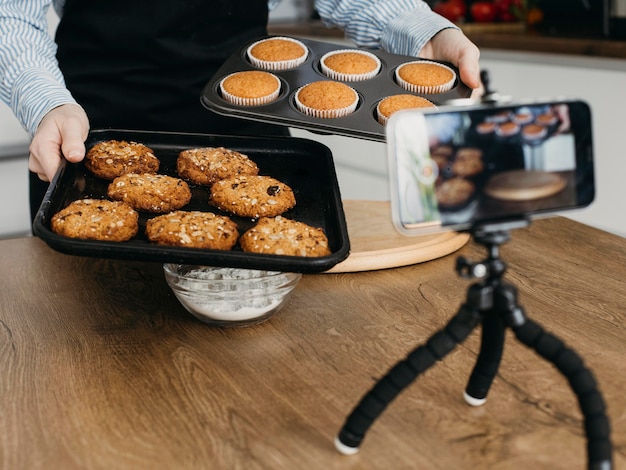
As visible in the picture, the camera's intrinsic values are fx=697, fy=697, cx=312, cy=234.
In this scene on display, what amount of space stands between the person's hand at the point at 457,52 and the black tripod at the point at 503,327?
808mm

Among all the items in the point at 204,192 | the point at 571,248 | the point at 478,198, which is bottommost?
the point at 571,248

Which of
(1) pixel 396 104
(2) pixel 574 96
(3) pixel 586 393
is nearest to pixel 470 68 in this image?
(1) pixel 396 104

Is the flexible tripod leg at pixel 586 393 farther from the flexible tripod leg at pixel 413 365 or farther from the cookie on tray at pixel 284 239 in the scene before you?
the cookie on tray at pixel 284 239

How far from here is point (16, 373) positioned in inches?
34.9

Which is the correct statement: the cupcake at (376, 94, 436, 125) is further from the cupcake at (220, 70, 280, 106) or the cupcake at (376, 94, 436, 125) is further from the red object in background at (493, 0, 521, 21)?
the red object in background at (493, 0, 521, 21)

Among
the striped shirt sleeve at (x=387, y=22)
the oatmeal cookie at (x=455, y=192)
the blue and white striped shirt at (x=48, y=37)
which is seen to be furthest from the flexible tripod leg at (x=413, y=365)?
the striped shirt sleeve at (x=387, y=22)

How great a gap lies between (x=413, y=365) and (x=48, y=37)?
1156 mm

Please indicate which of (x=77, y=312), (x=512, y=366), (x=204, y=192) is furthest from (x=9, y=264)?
(x=512, y=366)

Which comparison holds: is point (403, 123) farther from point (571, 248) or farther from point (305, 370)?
point (571, 248)

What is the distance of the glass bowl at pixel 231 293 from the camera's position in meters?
0.97

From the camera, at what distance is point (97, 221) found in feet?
3.30

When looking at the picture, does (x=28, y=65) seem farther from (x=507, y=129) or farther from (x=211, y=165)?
(x=507, y=129)

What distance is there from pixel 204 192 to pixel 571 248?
0.66 m

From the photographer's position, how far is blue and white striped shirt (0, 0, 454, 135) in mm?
1289
